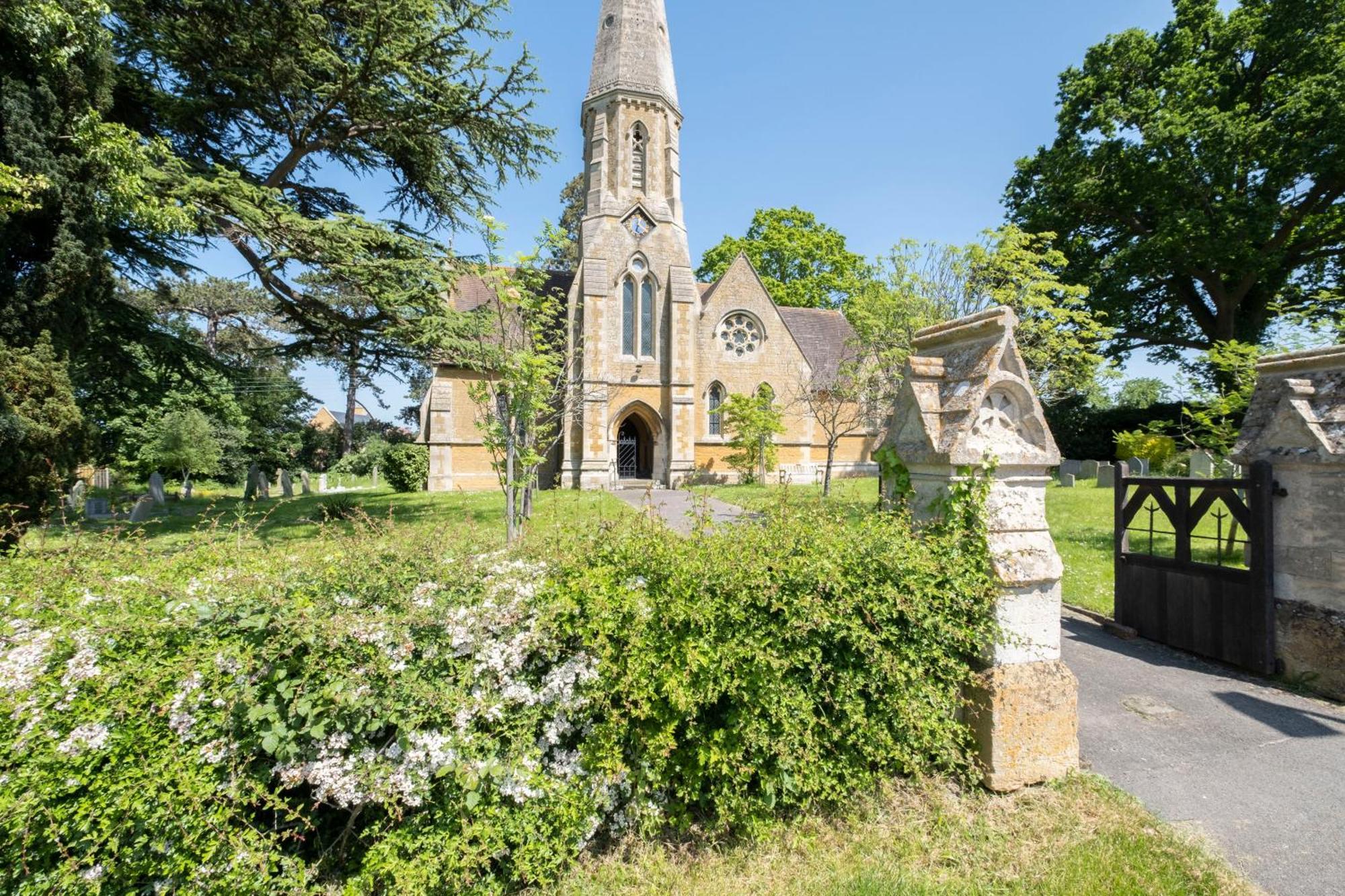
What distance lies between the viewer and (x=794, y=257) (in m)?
36.3

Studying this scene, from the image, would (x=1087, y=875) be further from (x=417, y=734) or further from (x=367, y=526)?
(x=367, y=526)

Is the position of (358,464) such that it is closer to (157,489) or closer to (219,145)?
(157,489)

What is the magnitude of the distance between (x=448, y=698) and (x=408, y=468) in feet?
74.4

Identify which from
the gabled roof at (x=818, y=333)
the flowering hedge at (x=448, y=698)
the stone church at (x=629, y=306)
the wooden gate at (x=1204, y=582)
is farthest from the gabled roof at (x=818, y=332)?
the flowering hedge at (x=448, y=698)

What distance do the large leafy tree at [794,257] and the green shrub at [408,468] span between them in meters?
22.4

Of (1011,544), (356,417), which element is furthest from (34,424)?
(356,417)

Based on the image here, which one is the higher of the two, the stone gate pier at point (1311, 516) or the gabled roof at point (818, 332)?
the gabled roof at point (818, 332)

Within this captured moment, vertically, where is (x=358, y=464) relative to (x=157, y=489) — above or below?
above

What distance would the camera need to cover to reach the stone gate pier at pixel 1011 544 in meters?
3.21

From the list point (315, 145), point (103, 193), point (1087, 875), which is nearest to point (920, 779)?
point (1087, 875)

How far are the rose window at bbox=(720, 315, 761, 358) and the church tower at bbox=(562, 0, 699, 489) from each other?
233cm

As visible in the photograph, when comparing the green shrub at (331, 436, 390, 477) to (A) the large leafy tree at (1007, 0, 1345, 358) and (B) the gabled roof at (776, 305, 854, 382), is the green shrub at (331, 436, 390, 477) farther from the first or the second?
(A) the large leafy tree at (1007, 0, 1345, 358)

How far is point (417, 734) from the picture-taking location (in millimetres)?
2447

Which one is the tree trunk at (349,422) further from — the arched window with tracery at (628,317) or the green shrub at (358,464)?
the arched window with tracery at (628,317)
